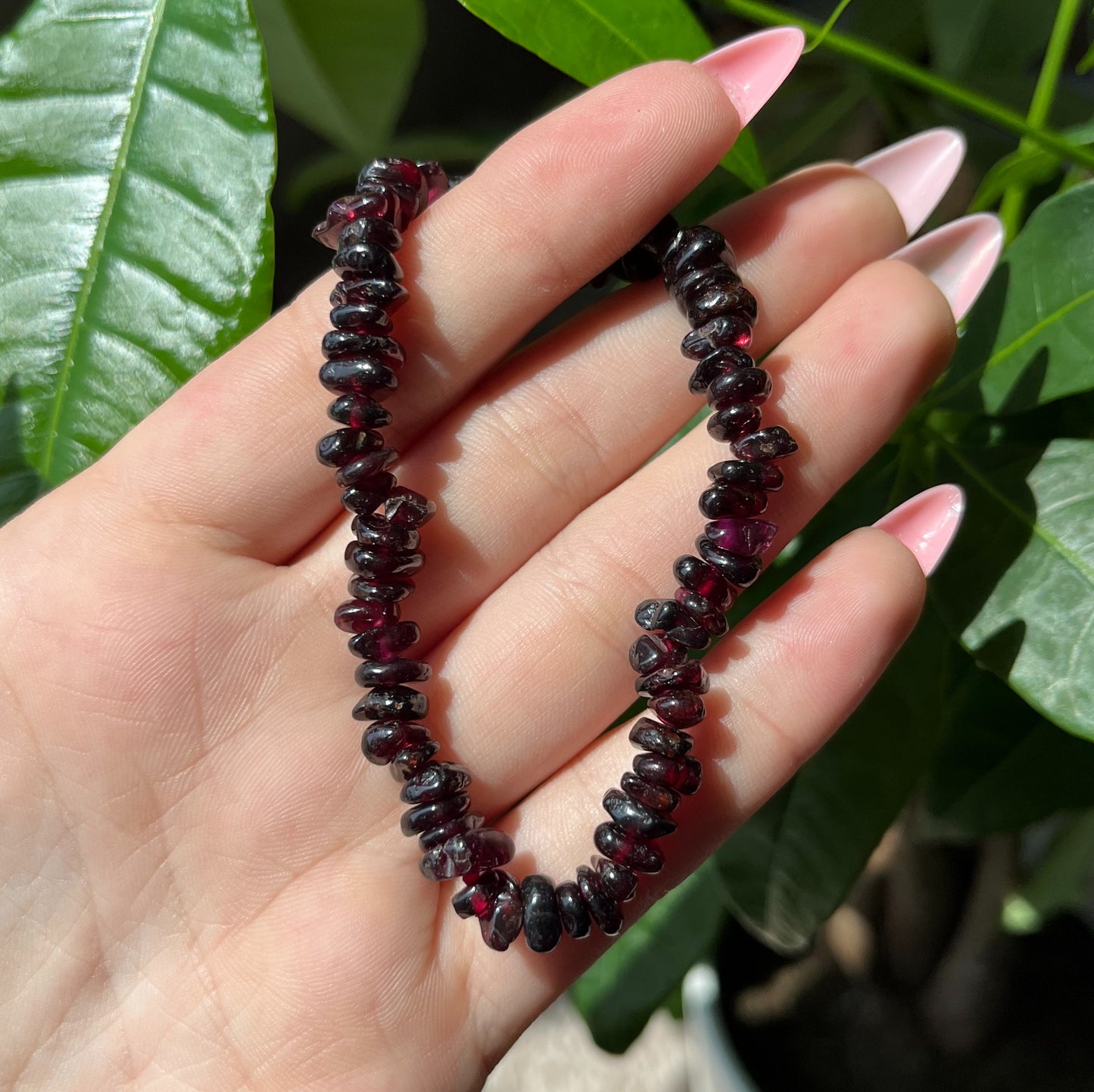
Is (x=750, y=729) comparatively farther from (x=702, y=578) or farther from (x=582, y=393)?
(x=582, y=393)

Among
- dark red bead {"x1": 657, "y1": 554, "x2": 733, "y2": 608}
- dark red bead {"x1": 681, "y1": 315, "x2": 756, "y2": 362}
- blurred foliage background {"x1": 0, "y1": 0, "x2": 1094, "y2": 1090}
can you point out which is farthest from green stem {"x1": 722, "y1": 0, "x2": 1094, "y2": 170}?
dark red bead {"x1": 657, "y1": 554, "x2": 733, "y2": 608}

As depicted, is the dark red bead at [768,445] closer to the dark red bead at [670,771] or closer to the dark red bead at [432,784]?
the dark red bead at [670,771]

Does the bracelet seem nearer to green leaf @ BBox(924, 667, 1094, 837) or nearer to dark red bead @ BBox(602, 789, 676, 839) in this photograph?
dark red bead @ BBox(602, 789, 676, 839)

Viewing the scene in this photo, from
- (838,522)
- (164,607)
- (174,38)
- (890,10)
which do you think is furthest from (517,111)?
(164,607)

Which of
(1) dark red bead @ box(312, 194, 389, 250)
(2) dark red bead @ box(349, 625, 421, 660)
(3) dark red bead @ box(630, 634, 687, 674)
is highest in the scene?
(1) dark red bead @ box(312, 194, 389, 250)

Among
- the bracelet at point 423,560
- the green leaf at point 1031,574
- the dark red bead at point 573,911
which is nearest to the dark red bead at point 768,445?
the bracelet at point 423,560

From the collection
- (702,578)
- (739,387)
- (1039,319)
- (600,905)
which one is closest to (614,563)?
(702,578)
